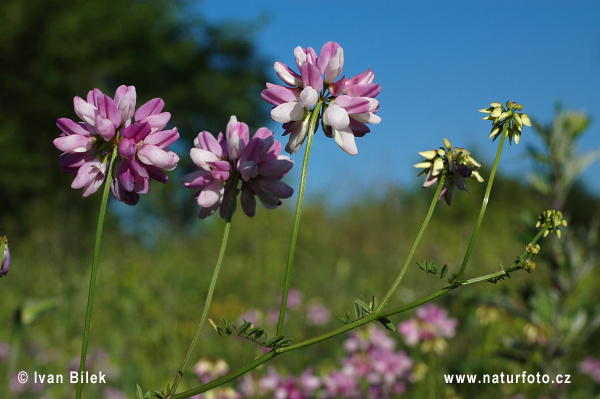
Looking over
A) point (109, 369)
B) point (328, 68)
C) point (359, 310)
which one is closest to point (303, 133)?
point (328, 68)

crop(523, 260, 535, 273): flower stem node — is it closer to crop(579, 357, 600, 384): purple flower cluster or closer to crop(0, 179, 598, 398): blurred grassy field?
crop(0, 179, 598, 398): blurred grassy field

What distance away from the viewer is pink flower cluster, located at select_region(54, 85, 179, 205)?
79 centimetres

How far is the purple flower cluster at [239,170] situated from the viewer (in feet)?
2.78

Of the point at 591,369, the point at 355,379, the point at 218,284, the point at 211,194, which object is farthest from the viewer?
the point at 218,284

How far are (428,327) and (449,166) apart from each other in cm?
148

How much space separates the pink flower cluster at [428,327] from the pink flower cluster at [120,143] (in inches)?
62.2

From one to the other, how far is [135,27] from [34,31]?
106 inches

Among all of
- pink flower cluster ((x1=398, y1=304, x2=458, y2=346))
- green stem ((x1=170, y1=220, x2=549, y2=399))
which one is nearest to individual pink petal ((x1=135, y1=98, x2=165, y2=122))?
green stem ((x1=170, y1=220, x2=549, y2=399))

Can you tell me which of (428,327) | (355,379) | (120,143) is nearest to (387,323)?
(120,143)

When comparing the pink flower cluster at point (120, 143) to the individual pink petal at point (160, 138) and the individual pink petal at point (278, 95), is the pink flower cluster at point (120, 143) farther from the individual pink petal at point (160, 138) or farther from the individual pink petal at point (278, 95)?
the individual pink petal at point (278, 95)

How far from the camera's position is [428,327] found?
223 cm

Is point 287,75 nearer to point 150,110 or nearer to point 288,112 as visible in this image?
point 288,112

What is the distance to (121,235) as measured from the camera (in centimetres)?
870

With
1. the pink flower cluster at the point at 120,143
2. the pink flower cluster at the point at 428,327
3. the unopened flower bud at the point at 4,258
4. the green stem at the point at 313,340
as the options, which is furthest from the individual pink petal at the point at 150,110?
the pink flower cluster at the point at 428,327
